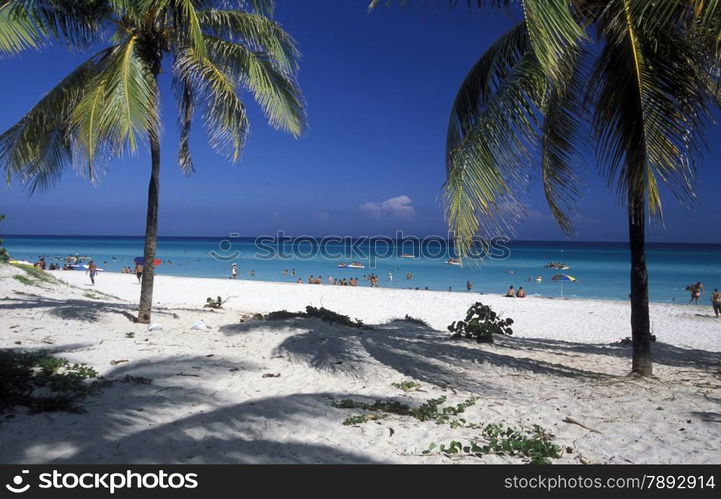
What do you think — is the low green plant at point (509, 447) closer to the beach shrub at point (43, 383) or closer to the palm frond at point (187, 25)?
the beach shrub at point (43, 383)

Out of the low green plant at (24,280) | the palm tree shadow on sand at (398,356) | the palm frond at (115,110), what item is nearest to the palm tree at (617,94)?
the palm tree shadow on sand at (398,356)

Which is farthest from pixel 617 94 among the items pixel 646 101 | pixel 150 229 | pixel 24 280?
pixel 24 280

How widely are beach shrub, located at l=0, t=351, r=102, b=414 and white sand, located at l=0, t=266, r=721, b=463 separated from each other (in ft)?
0.57

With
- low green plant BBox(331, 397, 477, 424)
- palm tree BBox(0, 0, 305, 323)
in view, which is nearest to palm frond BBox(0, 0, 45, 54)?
palm tree BBox(0, 0, 305, 323)

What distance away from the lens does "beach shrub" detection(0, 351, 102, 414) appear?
3.52 metres

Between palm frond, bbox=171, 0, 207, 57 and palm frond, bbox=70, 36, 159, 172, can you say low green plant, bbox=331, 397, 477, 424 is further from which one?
palm frond, bbox=171, 0, 207, 57

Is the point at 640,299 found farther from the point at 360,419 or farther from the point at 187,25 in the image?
the point at 187,25

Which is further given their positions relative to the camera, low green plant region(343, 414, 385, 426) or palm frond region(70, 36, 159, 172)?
palm frond region(70, 36, 159, 172)

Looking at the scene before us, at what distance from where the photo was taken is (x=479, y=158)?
418 centimetres
